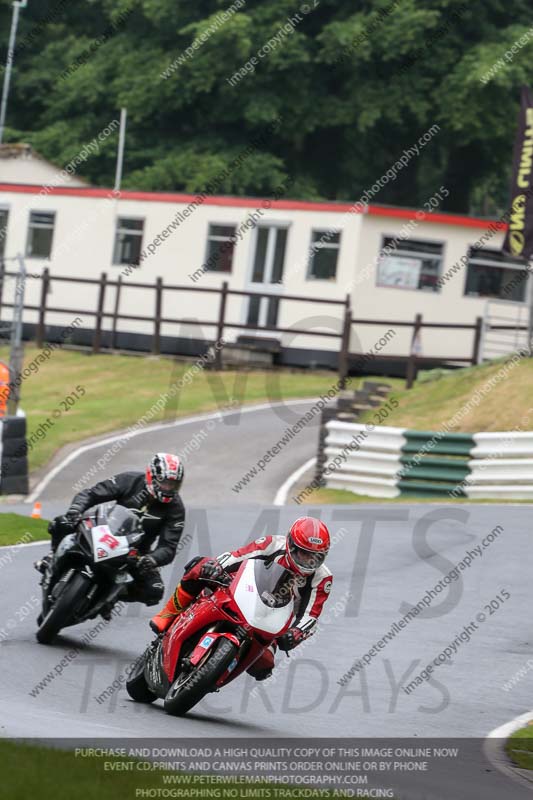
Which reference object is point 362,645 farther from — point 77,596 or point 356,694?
point 77,596

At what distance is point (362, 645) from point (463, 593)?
87.6 inches

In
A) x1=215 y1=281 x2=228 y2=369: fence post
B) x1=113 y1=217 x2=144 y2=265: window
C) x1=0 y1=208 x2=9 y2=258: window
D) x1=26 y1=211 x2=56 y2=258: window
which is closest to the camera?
x1=215 y1=281 x2=228 y2=369: fence post

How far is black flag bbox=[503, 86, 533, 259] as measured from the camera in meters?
24.9

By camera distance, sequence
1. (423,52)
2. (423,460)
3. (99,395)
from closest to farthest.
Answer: (423,460)
(99,395)
(423,52)

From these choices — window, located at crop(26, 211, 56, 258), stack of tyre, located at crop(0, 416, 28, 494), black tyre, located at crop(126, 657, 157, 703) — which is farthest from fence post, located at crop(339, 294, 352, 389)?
black tyre, located at crop(126, 657, 157, 703)

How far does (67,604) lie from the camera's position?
10.8 meters

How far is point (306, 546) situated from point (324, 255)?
25829 millimetres

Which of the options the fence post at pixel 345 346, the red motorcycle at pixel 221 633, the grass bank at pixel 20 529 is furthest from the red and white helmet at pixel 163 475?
the fence post at pixel 345 346

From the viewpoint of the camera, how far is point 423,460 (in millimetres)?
20969

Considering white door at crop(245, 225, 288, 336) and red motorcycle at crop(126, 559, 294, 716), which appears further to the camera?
white door at crop(245, 225, 288, 336)

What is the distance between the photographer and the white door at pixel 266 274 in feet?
114

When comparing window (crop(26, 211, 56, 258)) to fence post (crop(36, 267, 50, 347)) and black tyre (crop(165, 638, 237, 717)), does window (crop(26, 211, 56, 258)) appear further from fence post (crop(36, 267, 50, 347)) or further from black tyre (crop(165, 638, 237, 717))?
black tyre (crop(165, 638, 237, 717))

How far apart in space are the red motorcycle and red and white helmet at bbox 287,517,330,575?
174 mm

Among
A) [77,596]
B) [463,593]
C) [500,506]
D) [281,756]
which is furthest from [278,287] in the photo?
[281,756]
